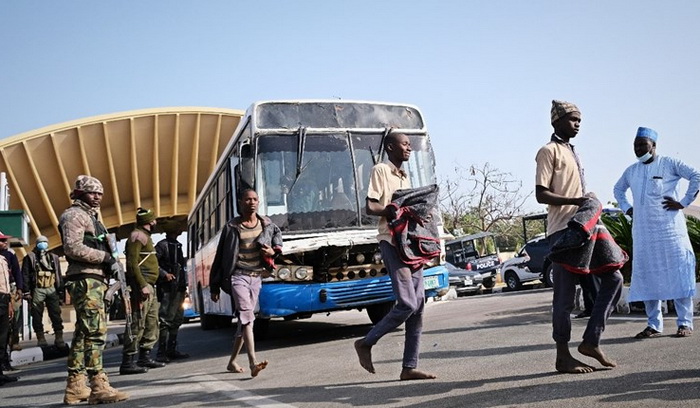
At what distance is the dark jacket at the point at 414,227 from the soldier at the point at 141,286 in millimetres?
3748

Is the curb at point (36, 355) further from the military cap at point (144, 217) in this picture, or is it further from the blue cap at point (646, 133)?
the blue cap at point (646, 133)

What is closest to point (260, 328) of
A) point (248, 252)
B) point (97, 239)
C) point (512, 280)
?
point (248, 252)

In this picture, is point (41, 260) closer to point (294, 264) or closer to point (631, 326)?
point (294, 264)

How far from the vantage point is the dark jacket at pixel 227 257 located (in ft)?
23.1

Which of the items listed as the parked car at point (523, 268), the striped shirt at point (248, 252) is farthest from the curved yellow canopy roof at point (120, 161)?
the striped shirt at point (248, 252)

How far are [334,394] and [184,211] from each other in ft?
97.0

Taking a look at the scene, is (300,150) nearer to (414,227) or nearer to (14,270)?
(414,227)

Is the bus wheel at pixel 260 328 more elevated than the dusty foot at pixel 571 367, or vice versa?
the dusty foot at pixel 571 367

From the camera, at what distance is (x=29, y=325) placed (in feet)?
66.1

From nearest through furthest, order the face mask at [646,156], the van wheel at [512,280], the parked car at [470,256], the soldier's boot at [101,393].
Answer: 1. the soldier's boot at [101,393]
2. the face mask at [646,156]
3. the van wheel at [512,280]
4. the parked car at [470,256]

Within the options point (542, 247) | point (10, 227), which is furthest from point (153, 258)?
point (542, 247)

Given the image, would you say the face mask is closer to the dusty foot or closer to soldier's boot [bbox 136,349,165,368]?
the dusty foot

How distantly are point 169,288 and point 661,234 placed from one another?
235 inches

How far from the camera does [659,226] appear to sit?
22.9 feet
